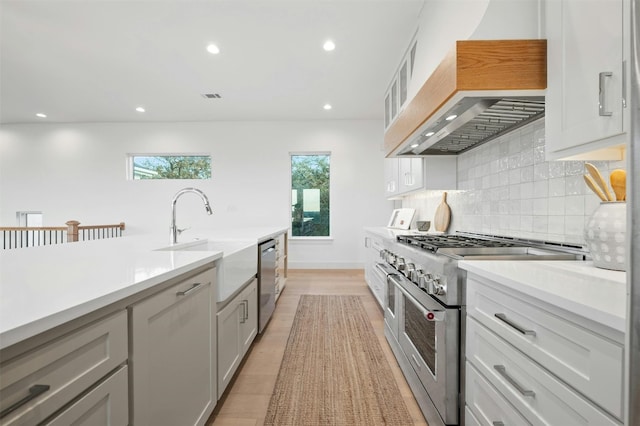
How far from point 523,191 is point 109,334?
7.05 ft

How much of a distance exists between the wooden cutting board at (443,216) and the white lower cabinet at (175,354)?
93.8 inches

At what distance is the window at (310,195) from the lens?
18.6 ft

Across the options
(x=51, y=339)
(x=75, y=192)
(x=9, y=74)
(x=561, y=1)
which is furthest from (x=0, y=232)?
(x=561, y=1)

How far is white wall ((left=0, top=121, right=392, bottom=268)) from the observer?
556cm

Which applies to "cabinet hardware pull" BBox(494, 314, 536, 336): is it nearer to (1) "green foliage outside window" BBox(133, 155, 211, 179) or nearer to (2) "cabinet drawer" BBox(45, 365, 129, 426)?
(2) "cabinet drawer" BBox(45, 365, 129, 426)

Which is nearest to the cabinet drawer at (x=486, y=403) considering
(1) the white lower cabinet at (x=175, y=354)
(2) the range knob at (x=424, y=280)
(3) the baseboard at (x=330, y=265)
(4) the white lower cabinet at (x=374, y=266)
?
(2) the range knob at (x=424, y=280)

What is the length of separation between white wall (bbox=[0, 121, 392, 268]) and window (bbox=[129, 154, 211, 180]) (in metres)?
0.15

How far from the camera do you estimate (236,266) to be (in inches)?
68.5

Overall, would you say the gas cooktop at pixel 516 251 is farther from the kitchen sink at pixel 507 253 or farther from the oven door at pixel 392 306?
the oven door at pixel 392 306

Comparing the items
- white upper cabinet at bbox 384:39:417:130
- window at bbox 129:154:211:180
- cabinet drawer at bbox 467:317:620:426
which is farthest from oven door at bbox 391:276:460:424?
window at bbox 129:154:211:180

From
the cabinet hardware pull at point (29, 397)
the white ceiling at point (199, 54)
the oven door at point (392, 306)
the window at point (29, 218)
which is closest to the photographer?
the cabinet hardware pull at point (29, 397)

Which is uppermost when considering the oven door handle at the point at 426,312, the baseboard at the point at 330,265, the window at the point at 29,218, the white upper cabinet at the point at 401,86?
the white upper cabinet at the point at 401,86

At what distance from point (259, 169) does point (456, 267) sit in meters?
4.78

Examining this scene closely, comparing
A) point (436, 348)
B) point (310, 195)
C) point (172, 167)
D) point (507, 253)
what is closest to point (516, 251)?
point (507, 253)
